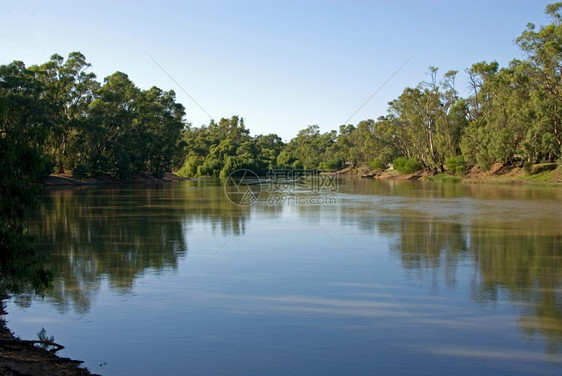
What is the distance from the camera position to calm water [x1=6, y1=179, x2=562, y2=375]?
841 cm

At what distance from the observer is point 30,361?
25.0ft

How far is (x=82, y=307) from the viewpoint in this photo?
11.2 m

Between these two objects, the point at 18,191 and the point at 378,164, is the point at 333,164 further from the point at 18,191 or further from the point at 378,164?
the point at 18,191

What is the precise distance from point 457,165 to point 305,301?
7540 centimetres

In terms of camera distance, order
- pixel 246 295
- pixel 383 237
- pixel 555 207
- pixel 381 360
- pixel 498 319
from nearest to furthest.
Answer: pixel 381 360, pixel 498 319, pixel 246 295, pixel 383 237, pixel 555 207

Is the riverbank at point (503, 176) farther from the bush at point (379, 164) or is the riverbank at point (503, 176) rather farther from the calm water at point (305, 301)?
the calm water at point (305, 301)

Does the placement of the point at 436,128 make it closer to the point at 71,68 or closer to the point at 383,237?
the point at 71,68

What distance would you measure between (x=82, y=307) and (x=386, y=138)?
11320 cm

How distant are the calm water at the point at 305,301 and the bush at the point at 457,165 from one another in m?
60.5

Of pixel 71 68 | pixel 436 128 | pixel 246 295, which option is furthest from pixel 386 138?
pixel 246 295

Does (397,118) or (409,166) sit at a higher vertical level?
(397,118)

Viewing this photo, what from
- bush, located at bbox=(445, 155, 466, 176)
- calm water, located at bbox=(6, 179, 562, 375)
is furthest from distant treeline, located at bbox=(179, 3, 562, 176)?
calm water, located at bbox=(6, 179, 562, 375)

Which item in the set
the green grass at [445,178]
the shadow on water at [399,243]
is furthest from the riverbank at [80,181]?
the green grass at [445,178]

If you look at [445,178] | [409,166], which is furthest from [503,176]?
[409,166]
